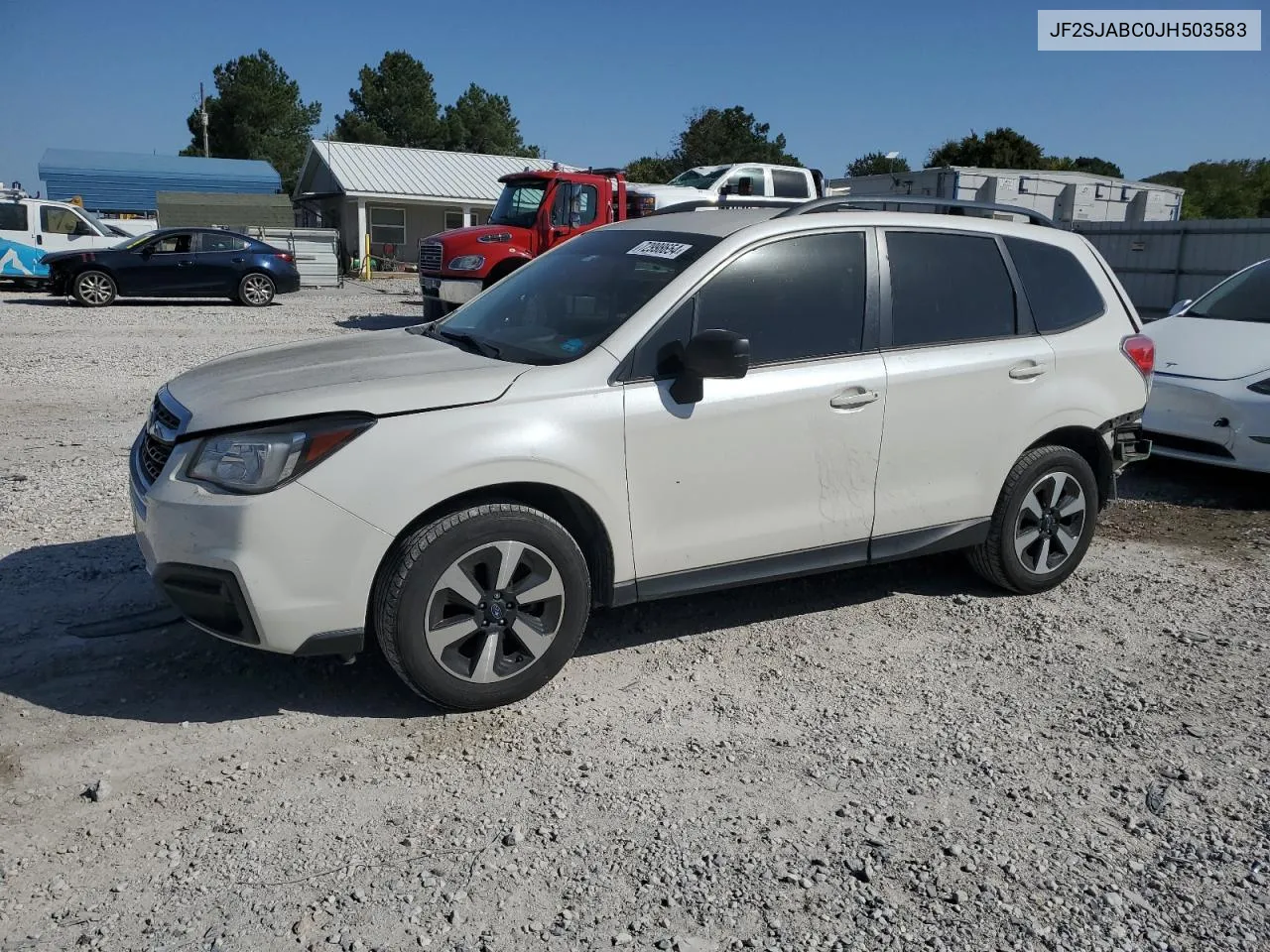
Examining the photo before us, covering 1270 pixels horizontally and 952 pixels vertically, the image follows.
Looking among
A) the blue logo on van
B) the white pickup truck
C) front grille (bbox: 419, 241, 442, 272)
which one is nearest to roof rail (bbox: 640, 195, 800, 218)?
front grille (bbox: 419, 241, 442, 272)

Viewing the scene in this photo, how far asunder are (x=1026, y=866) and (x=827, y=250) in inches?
102

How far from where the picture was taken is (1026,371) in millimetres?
4844

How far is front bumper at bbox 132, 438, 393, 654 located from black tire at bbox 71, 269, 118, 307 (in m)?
18.3

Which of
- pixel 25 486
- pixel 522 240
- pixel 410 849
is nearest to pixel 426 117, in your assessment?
pixel 522 240

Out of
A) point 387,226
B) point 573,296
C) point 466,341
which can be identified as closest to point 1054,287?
point 573,296

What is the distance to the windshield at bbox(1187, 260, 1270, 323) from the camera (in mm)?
7852

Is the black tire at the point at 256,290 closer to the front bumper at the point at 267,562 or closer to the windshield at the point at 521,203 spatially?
the windshield at the point at 521,203

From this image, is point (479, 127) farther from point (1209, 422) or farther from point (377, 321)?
point (1209, 422)

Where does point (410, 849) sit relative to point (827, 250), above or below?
below

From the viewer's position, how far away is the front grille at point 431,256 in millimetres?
16406

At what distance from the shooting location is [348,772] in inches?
135

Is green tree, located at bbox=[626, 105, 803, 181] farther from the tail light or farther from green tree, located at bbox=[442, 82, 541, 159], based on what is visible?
the tail light

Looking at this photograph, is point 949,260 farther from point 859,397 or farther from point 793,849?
point 793,849

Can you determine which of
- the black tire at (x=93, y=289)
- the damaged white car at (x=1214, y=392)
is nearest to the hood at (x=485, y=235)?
the black tire at (x=93, y=289)
